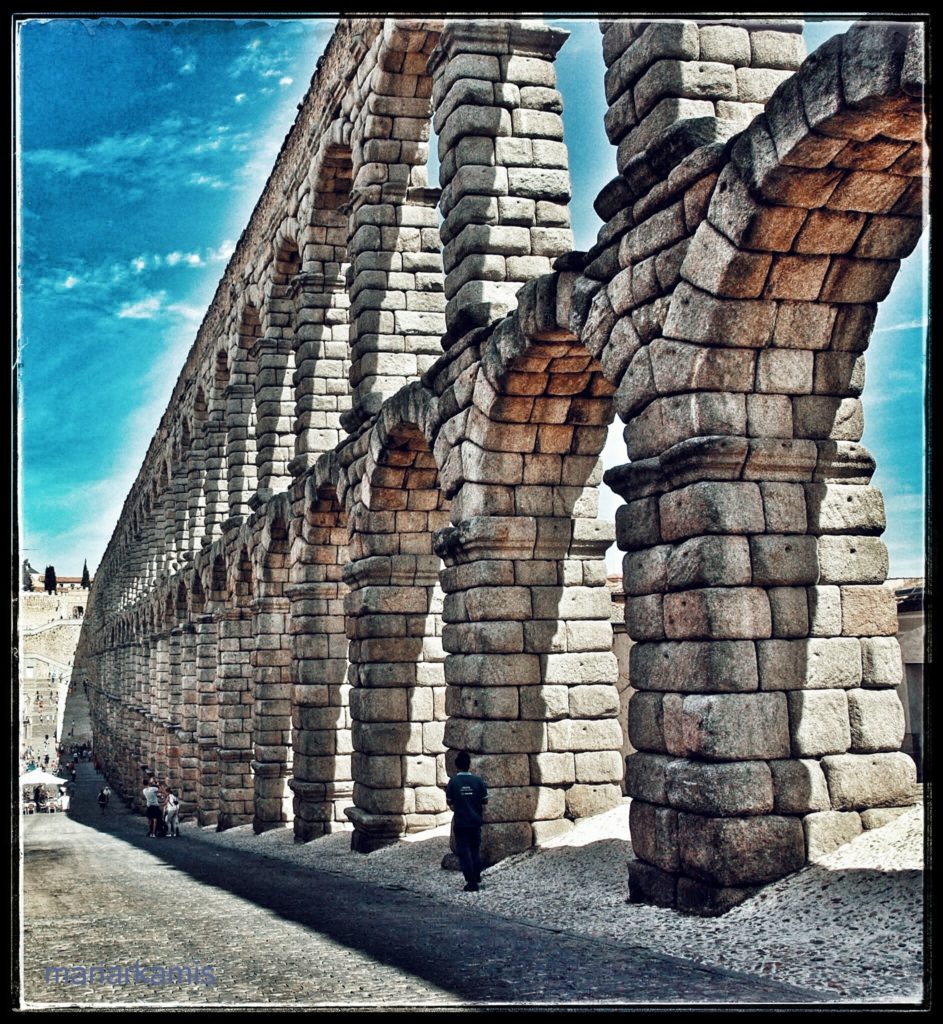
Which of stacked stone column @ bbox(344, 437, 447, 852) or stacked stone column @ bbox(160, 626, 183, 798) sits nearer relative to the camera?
stacked stone column @ bbox(344, 437, 447, 852)

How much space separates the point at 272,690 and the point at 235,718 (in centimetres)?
353

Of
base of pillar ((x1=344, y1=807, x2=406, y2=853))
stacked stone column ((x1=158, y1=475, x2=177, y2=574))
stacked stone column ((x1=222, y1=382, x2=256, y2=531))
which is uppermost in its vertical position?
stacked stone column ((x1=222, y1=382, x2=256, y2=531))

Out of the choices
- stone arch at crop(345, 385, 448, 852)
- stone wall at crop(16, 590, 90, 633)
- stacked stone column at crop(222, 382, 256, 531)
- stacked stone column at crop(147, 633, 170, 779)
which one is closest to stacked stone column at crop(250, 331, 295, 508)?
stacked stone column at crop(222, 382, 256, 531)

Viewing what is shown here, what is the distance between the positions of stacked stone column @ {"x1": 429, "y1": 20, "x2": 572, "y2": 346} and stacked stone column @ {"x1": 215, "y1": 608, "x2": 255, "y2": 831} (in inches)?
488

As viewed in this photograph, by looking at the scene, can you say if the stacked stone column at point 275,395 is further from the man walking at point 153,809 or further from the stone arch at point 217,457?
the man walking at point 153,809

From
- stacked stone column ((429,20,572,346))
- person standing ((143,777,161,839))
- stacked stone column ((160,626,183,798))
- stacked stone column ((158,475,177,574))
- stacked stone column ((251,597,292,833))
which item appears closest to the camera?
stacked stone column ((429,20,572,346))

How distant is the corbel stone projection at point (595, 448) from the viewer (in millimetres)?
7156

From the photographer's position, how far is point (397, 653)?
533 inches

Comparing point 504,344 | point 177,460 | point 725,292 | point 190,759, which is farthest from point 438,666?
point 177,460

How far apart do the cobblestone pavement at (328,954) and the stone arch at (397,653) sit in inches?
81.9

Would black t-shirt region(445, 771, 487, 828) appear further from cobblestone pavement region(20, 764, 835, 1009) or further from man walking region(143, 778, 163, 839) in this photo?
man walking region(143, 778, 163, 839)

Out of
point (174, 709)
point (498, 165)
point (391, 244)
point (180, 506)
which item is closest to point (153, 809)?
point (174, 709)

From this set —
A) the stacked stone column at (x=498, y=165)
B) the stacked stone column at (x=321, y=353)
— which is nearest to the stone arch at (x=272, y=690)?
the stacked stone column at (x=321, y=353)

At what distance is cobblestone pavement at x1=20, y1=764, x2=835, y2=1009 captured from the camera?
18.6 feet
